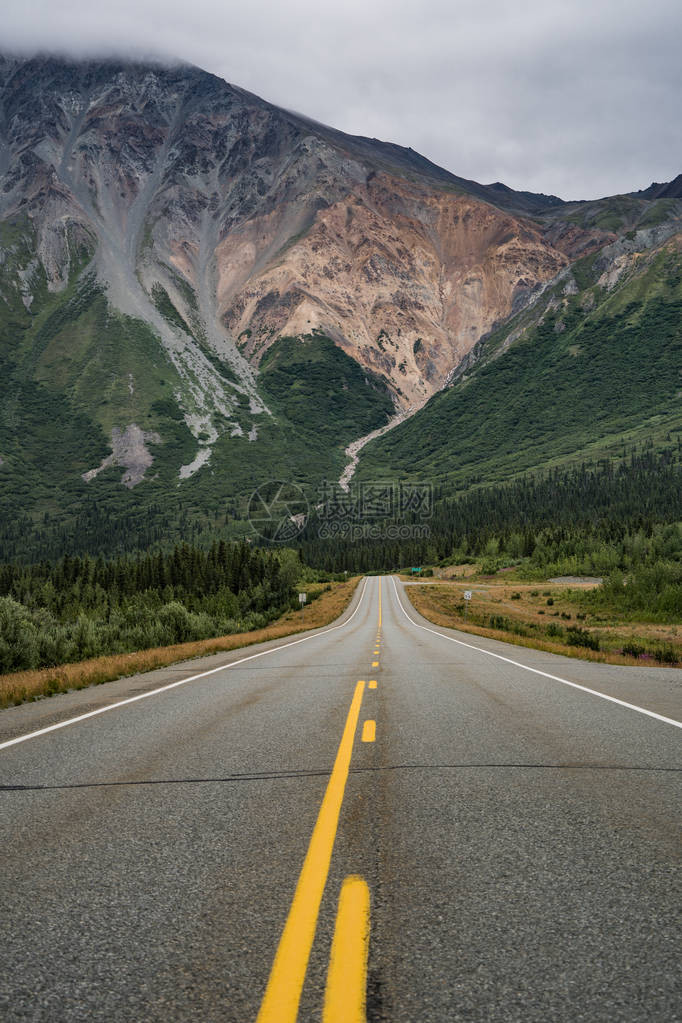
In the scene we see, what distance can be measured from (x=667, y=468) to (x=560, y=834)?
21500 centimetres

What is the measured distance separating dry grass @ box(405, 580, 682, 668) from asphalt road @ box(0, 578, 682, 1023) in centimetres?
1317

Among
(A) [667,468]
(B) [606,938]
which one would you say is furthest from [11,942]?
(A) [667,468]

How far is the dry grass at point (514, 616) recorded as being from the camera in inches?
814

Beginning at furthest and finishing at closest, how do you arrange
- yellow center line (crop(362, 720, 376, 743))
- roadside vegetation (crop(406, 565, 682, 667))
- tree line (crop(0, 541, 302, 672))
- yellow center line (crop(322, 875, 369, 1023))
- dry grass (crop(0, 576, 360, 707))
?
tree line (crop(0, 541, 302, 672)) < roadside vegetation (crop(406, 565, 682, 667)) < dry grass (crop(0, 576, 360, 707)) < yellow center line (crop(362, 720, 376, 743)) < yellow center line (crop(322, 875, 369, 1023))

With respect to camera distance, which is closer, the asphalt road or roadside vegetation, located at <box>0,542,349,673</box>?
the asphalt road

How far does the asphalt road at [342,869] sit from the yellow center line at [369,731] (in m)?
0.13

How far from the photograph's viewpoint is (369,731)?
7.56 metres

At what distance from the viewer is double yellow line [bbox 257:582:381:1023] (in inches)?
92.7

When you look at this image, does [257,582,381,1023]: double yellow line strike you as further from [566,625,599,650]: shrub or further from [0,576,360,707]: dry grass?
[566,625,599,650]: shrub

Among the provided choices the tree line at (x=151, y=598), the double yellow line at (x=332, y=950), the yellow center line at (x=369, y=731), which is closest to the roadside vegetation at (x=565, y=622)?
the yellow center line at (x=369, y=731)

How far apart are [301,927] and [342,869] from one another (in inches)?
27.0

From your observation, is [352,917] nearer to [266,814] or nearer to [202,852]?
[202,852]

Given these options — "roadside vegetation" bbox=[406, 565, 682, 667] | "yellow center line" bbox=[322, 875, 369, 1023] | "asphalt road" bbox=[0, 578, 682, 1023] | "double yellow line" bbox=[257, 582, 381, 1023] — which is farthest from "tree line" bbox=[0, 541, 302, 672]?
"yellow center line" bbox=[322, 875, 369, 1023]

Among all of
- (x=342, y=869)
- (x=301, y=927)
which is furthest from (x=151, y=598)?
(x=301, y=927)
